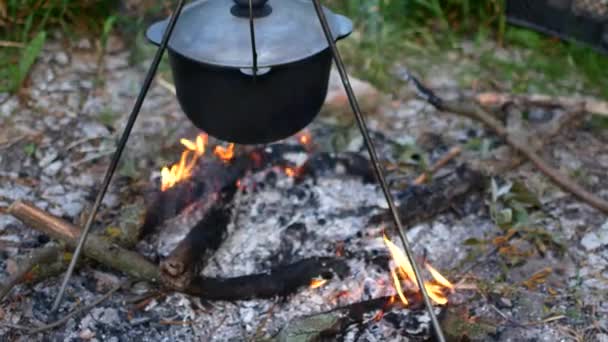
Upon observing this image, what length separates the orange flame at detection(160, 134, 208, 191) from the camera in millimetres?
3072

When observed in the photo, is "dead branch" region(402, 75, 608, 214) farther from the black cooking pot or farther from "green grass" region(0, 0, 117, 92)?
"green grass" region(0, 0, 117, 92)

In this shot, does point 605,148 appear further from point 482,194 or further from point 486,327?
point 486,327

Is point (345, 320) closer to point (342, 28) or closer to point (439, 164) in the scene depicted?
point (342, 28)

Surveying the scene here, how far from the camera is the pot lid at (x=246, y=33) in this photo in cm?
224

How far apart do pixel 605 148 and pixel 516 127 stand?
47 centimetres

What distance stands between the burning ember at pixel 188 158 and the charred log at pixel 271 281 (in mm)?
527

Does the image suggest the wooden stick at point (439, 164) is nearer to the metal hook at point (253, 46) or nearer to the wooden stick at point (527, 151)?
the wooden stick at point (527, 151)

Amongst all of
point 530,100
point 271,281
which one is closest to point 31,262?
point 271,281

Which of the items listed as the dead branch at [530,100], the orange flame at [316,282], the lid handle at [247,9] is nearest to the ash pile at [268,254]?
the orange flame at [316,282]

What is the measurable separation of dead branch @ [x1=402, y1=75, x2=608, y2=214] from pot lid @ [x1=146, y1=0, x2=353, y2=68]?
1.22 meters

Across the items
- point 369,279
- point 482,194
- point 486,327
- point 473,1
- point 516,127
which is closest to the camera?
point 486,327

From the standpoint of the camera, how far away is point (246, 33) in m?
2.32

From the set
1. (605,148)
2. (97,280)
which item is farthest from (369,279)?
(605,148)

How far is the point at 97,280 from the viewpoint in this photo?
2818 millimetres
